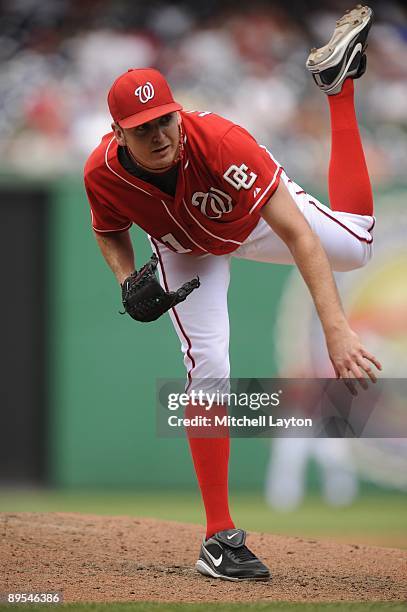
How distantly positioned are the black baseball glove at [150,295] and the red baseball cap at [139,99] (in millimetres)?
403

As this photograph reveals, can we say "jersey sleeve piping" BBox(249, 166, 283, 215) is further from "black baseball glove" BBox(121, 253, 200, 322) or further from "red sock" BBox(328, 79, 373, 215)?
"red sock" BBox(328, 79, 373, 215)

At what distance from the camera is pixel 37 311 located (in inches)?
239

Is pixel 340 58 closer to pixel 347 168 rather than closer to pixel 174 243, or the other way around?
pixel 347 168

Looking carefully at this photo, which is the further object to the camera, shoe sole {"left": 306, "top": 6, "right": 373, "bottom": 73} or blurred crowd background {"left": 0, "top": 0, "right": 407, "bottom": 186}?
blurred crowd background {"left": 0, "top": 0, "right": 407, "bottom": 186}

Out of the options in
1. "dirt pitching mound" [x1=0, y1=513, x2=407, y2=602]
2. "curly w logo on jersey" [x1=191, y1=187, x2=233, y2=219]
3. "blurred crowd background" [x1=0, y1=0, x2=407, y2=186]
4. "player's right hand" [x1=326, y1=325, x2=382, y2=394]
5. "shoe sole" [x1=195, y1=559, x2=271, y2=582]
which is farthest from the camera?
"blurred crowd background" [x1=0, y1=0, x2=407, y2=186]

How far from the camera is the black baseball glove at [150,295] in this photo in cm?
280

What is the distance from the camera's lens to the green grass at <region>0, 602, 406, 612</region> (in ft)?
8.23

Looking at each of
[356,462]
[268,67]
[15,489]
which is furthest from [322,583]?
[268,67]

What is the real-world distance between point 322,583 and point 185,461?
2.86m

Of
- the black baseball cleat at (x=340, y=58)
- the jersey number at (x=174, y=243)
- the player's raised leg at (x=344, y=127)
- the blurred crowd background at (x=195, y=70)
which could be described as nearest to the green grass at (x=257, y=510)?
the player's raised leg at (x=344, y=127)

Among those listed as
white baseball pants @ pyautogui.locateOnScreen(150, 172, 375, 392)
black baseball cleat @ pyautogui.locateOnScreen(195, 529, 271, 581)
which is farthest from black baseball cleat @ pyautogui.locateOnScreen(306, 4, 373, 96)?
black baseball cleat @ pyautogui.locateOnScreen(195, 529, 271, 581)

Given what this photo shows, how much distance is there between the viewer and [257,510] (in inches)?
217

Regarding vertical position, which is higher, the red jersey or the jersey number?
the red jersey

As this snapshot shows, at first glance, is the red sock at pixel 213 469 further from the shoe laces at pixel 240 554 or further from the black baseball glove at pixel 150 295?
the black baseball glove at pixel 150 295
